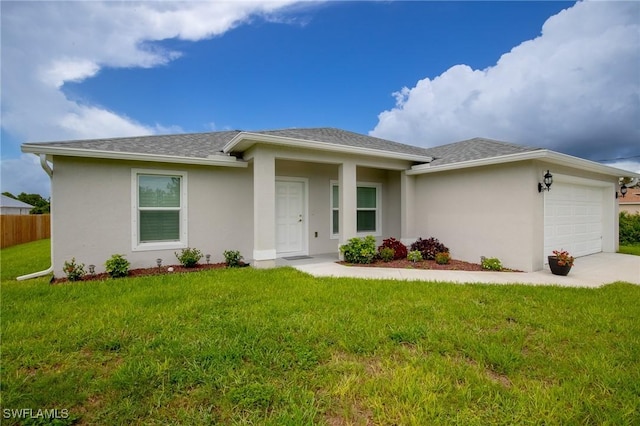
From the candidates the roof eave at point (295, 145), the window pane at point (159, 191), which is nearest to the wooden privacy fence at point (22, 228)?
the window pane at point (159, 191)

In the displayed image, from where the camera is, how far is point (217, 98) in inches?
471

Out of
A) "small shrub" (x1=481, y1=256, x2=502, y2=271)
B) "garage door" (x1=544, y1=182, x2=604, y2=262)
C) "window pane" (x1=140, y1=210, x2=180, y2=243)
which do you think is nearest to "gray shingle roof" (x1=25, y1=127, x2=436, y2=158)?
"window pane" (x1=140, y1=210, x2=180, y2=243)

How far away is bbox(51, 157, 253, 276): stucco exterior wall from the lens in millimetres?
6320

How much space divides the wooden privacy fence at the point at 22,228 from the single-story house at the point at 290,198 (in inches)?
474

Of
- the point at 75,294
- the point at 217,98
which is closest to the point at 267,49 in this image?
the point at 217,98

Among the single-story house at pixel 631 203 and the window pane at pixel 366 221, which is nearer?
the window pane at pixel 366 221

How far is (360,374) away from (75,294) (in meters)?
5.18

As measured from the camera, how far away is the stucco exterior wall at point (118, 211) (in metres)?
6.32

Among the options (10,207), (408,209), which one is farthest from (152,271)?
(10,207)

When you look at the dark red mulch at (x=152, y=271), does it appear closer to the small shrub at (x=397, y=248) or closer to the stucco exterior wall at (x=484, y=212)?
the small shrub at (x=397, y=248)

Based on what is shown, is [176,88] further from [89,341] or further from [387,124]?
[387,124]

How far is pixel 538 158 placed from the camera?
6637 millimetres

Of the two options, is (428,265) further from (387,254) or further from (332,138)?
(332,138)

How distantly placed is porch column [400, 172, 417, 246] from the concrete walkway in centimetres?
261
